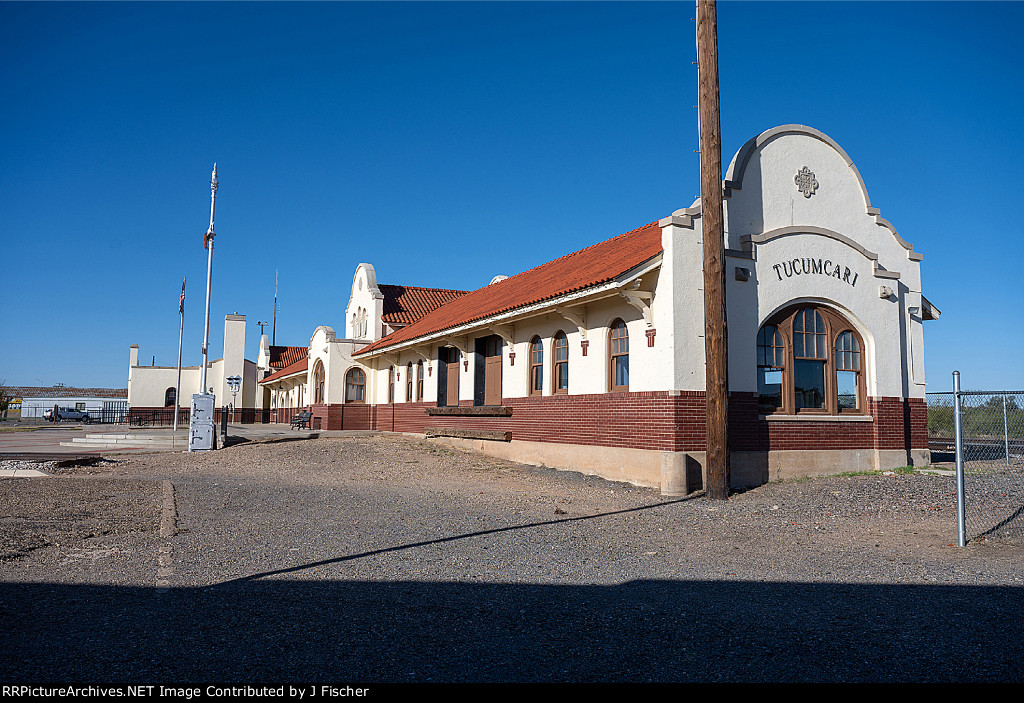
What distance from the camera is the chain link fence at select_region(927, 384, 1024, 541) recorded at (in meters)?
8.77

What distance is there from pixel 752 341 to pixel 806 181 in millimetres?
3651

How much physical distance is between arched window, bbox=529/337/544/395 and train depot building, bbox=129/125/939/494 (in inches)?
1.5

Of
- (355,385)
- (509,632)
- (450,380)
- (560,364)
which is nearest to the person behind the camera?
(509,632)

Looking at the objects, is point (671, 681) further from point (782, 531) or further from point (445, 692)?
point (782, 531)

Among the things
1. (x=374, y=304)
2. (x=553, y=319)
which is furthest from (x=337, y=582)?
(x=374, y=304)

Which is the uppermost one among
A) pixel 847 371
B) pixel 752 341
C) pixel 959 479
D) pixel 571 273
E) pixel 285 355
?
pixel 285 355

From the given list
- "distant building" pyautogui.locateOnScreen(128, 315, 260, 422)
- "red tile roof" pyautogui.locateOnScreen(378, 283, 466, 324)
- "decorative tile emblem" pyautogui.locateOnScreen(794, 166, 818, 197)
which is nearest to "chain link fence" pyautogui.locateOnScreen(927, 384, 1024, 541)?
"decorative tile emblem" pyautogui.locateOnScreen(794, 166, 818, 197)

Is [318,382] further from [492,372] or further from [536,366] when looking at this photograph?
[536,366]

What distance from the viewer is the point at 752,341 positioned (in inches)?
532

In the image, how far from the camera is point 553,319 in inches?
666

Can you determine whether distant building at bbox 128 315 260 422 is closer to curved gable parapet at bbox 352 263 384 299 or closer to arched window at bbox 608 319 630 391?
curved gable parapet at bbox 352 263 384 299

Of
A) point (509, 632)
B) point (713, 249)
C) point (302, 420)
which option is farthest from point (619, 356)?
point (302, 420)

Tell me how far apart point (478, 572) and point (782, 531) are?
4.46 meters

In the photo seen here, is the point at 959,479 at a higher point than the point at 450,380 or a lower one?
lower
